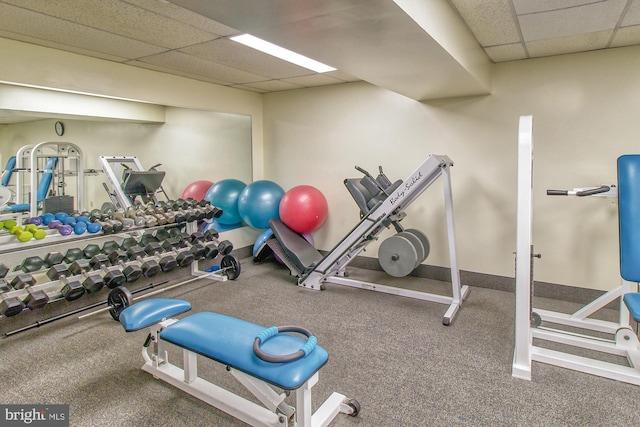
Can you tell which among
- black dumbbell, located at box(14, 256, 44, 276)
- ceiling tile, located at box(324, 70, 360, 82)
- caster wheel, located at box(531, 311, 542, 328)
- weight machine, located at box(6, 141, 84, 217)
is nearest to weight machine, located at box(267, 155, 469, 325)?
caster wheel, located at box(531, 311, 542, 328)

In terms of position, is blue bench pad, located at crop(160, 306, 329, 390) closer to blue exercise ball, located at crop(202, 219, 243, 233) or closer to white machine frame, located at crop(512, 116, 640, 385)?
white machine frame, located at crop(512, 116, 640, 385)

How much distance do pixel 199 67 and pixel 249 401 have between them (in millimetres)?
3026

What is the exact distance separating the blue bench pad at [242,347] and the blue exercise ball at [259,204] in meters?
2.38

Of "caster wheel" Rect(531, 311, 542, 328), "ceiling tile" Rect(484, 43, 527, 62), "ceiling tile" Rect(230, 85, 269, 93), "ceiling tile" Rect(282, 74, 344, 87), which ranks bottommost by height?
"caster wheel" Rect(531, 311, 542, 328)

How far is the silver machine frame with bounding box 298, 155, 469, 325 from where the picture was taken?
10.0 ft

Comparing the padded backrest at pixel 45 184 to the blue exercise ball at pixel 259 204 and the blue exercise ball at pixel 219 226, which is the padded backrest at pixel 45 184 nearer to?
the blue exercise ball at pixel 219 226

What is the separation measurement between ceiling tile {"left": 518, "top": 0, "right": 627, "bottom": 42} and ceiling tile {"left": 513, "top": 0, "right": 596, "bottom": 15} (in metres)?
0.06

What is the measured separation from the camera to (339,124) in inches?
177

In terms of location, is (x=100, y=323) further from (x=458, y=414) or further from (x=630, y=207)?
(x=630, y=207)

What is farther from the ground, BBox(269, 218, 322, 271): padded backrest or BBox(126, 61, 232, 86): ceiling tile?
BBox(126, 61, 232, 86): ceiling tile

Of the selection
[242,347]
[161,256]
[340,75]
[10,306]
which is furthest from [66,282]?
[340,75]

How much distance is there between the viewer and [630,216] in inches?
89.0

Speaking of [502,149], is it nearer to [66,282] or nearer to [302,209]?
[302,209]

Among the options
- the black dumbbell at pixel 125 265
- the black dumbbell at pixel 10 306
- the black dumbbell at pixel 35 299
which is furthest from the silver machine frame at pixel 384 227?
the black dumbbell at pixel 10 306
